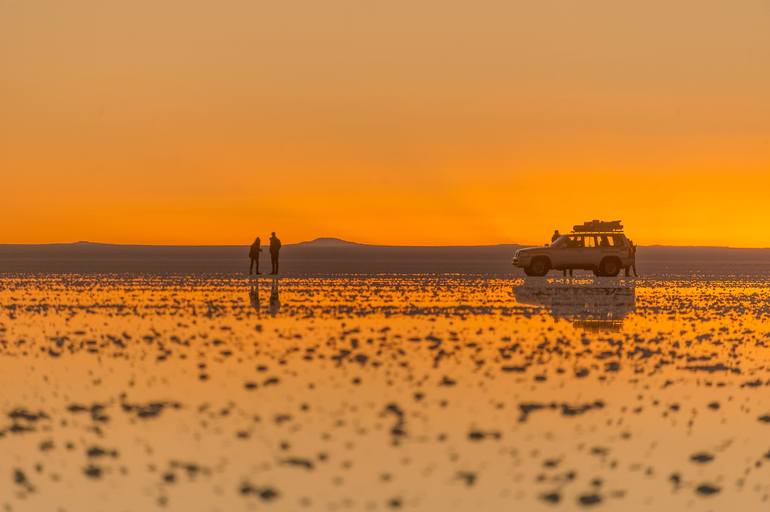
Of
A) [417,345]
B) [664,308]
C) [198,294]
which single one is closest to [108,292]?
[198,294]

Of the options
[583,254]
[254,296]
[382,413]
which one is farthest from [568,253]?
[382,413]

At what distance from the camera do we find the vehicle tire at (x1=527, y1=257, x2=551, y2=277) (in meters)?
49.3

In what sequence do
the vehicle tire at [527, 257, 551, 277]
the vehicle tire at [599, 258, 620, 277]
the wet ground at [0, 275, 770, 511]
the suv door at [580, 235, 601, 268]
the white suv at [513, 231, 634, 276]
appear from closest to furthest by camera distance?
the wet ground at [0, 275, 770, 511] → the suv door at [580, 235, 601, 268] → the white suv at [513, 231, 634, 276] → the vehicle tire at [599, 258, 620, 277] → the vehicle tire at [527, 257, 551, 277]

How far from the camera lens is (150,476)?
833cm

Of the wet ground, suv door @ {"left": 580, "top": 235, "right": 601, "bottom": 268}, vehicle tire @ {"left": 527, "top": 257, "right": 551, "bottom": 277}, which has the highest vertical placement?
suv door @ {"left": 580, "top": 235, "right": 601, "bottom": 268}

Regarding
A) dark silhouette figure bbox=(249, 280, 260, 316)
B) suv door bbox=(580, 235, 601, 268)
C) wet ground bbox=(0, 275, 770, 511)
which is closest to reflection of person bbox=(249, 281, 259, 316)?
dark silhouette figure bbox=(249, 280, 260, 316)

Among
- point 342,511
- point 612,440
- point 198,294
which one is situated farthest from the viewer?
point 198,294

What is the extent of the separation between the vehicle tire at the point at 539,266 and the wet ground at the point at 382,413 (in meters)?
25.8

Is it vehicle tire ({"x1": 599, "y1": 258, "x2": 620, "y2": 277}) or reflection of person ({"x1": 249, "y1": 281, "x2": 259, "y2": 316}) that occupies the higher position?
vehicle tire ({"x1": 599, "y1": 258, "x2": 620, "y2": 277})

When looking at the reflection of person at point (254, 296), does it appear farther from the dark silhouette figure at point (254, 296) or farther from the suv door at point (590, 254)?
the suv door at point (590, 254)

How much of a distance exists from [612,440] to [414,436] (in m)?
1.69

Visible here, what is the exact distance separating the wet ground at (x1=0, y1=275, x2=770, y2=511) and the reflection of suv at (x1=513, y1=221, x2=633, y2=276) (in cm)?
2525

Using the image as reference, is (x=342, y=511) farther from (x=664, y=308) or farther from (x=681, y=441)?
(x=664, y=308)

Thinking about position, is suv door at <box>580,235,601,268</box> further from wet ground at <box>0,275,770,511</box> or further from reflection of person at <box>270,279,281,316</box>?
wet ground at <box>0,275,770,511</box>
